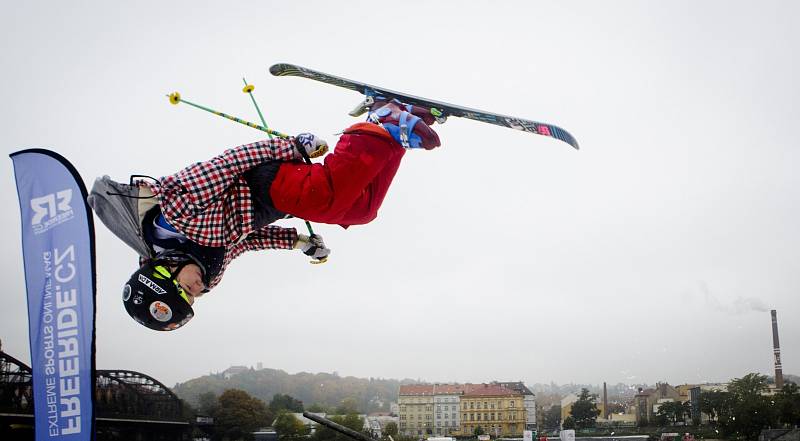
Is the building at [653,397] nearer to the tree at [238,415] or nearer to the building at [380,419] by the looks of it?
the building at [380,419]

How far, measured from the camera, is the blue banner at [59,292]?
4.74 meters

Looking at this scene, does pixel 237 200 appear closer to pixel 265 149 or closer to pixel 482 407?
pixel 265 149

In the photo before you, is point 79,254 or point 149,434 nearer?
point 79,254

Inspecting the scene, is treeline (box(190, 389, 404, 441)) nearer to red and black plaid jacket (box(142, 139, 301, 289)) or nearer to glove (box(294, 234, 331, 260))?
glove (box(294, 234, 331, 260))

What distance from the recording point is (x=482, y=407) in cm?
6850

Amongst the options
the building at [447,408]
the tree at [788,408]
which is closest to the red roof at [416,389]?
the building at [447,408]

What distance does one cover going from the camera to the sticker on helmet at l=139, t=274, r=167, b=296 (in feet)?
10.5

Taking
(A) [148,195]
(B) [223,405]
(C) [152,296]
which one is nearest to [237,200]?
(A) [148,195]

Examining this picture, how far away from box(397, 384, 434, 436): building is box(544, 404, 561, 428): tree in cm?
1767

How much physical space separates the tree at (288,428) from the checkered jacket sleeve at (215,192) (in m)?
42.0

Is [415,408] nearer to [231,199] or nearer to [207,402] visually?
[207,402]

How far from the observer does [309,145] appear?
9.91 ft

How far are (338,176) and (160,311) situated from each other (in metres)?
1.25

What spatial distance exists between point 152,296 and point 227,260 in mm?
459
